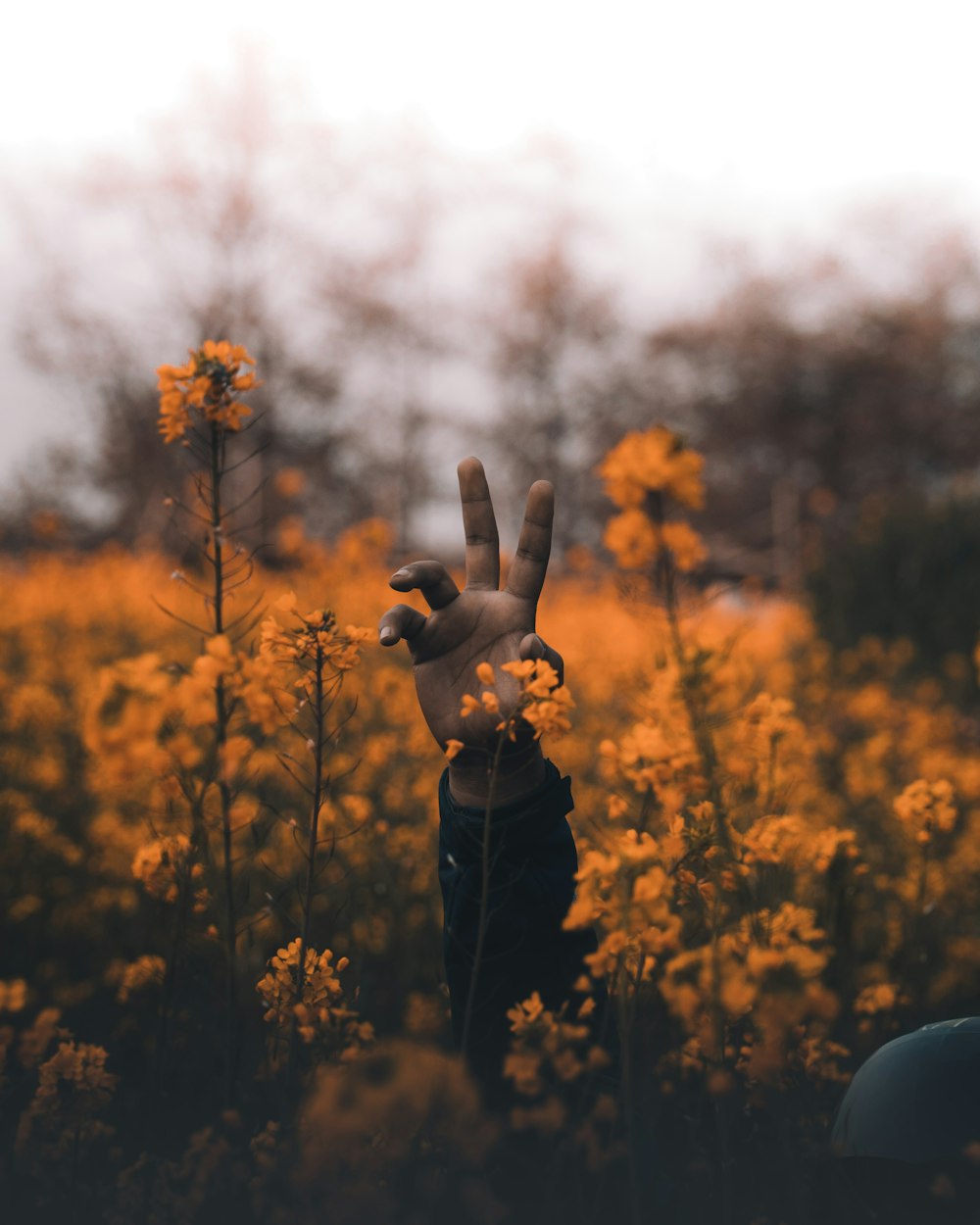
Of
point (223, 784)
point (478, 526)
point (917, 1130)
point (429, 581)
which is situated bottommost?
point (917, 1130)

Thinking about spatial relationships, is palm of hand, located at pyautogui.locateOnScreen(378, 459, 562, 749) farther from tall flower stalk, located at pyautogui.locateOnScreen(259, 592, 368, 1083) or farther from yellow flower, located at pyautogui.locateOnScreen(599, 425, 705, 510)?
yellow flower, located at pyautogui.locateOnScreen(599, 425, 705, 510)

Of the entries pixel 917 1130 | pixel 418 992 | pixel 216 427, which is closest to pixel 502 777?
pixel 216 427

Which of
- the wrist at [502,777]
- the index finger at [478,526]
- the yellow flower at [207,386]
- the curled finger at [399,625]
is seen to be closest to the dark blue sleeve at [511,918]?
the wrist at [502,777]

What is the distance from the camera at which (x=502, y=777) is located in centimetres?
193

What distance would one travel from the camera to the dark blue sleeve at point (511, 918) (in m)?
1.89

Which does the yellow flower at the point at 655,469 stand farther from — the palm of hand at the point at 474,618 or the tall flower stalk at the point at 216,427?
the tall flower stalk at the point at 216,427

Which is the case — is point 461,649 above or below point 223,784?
above

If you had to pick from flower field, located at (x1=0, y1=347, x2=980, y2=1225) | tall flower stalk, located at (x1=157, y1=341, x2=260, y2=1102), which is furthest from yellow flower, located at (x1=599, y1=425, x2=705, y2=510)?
tall flower stalk, located at (x1=157, y1=341, x2=260, y2=1102)

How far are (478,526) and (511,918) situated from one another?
79 centimetres

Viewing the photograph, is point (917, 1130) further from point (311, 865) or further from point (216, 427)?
point (216, 427)

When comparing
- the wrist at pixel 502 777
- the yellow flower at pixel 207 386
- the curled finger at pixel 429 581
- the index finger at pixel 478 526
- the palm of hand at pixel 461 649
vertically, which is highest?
the yellow flower at pixel 207 386

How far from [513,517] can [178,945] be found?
15125 mm

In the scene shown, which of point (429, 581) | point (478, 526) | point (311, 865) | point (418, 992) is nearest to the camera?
point (311, 865)

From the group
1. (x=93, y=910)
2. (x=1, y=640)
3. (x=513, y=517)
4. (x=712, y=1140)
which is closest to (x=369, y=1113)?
(x=712, y=1140)
